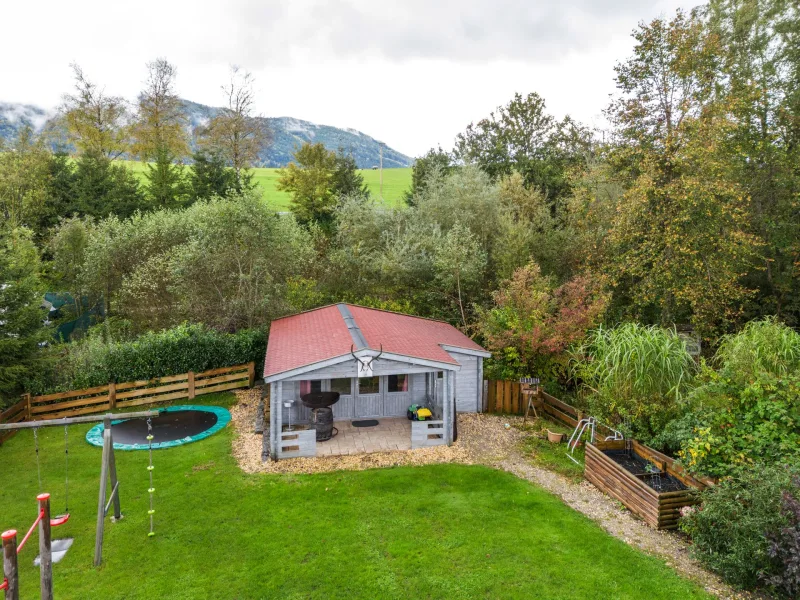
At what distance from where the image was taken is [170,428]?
1271cm

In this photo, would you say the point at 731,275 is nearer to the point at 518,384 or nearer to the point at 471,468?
the point at 518,384

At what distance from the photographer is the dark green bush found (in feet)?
45.4

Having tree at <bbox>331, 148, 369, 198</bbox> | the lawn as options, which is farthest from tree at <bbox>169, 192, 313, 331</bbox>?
tree at <bbox>331, 148, 369, 198</bbox>

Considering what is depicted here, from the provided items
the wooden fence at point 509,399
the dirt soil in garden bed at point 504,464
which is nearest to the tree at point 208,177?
the dirt soil in garden bed at point 504,464

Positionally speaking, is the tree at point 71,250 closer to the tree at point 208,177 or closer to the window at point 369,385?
the tree at point 208,177

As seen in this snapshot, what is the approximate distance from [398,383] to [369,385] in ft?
2.90

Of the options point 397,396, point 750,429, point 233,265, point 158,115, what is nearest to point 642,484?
point 750,429

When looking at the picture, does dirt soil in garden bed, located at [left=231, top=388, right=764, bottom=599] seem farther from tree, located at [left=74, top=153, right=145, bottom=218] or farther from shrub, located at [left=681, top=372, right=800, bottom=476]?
tree, located at [left=74, top=153, right=145, bottom=218]

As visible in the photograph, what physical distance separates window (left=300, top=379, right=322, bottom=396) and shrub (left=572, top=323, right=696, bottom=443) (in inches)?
289

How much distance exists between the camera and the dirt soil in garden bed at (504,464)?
24.6ft

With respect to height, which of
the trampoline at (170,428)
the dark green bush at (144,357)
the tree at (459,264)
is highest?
the tree at (459,264)

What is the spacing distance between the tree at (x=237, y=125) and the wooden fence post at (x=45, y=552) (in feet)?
93.6

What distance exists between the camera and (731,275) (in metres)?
14.5

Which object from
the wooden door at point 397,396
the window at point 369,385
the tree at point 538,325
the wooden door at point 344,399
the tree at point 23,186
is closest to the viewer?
the wooden door at point 344,399
